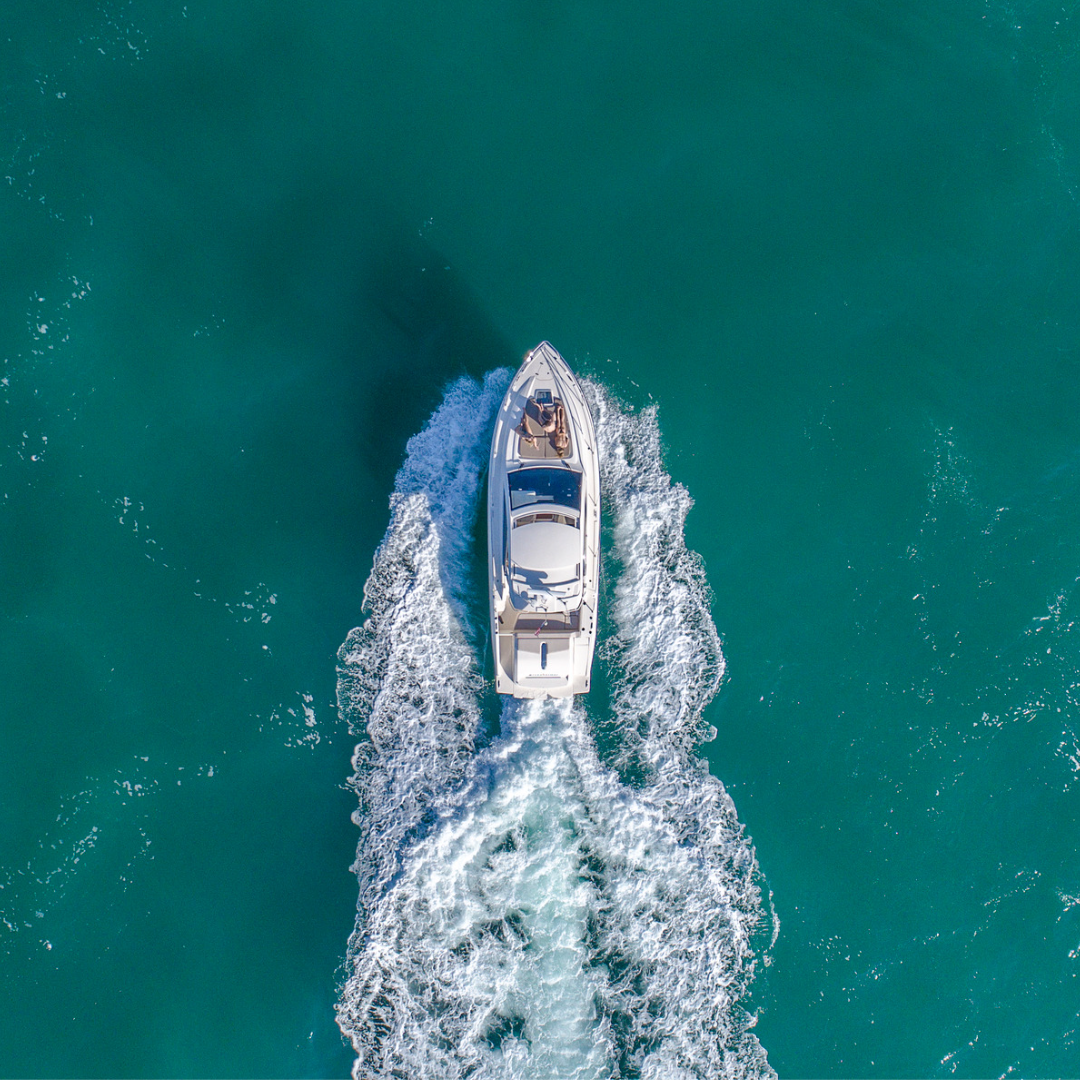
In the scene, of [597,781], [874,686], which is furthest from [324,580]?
[874,686]

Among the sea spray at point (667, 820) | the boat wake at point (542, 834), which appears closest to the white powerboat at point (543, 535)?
the boat wake at point (542, 834)

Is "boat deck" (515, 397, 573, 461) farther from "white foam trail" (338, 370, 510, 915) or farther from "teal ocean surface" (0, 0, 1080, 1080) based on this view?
"teal ocean surface" (0, 0, 1080, 1080)

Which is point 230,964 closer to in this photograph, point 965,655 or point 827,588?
point 827,588

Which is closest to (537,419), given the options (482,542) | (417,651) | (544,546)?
(544,546)

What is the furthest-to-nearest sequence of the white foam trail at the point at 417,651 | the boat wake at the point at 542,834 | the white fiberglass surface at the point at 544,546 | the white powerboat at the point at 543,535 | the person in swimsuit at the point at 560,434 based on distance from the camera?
the white foam trail at the point at 417,651, the boat wake at the point at 542,834, the person in swimsuit at the point at 560,434, the white powerboat at the point at 543,535, the white fiberglass surface at the point at 544,546

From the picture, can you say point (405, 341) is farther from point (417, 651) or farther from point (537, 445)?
point (417, 651)

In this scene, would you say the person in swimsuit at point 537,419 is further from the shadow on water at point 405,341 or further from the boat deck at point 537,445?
the shadow on water at point 405,341

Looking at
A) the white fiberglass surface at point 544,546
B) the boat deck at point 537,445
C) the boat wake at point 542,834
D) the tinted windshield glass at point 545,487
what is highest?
the boat deck at point 537,445

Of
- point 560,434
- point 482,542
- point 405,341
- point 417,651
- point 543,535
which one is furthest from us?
point 482,542
